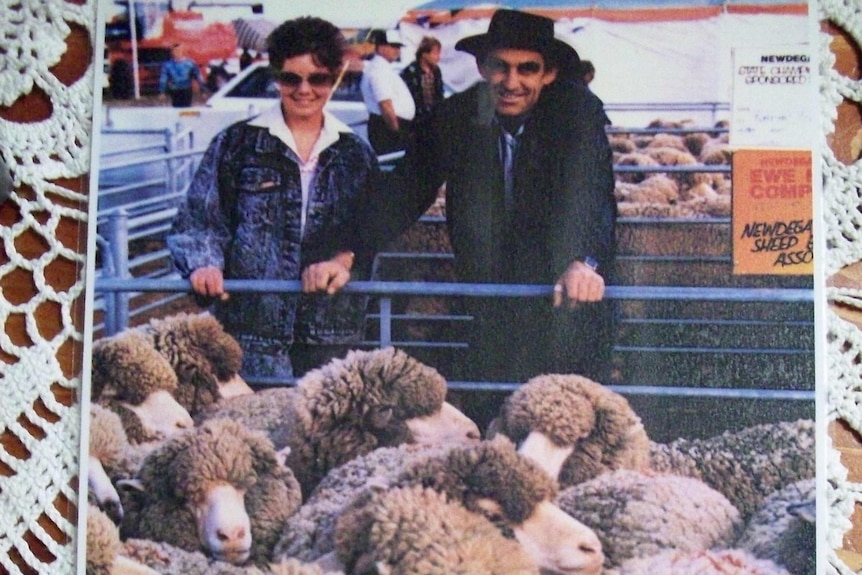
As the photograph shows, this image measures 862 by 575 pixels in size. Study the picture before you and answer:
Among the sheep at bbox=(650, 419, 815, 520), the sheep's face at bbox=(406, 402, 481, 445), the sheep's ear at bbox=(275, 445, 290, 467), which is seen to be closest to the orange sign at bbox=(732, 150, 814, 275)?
the sheep at bbox=(650, 419, 815, 520)

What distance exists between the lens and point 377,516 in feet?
1.92

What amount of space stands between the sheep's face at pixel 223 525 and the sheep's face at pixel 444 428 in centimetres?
13

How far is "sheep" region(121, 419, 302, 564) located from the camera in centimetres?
59

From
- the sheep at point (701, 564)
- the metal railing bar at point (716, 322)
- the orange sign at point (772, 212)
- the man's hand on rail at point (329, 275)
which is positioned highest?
the orange sign at point (772, 212)

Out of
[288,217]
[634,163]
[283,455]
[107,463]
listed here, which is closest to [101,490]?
[107,463]

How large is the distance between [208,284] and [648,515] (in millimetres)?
340

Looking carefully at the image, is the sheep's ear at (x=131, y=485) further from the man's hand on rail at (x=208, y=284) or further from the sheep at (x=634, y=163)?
the sheep at (x=634, y=163)

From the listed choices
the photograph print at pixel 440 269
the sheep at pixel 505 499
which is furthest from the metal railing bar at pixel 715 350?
the sheep at pixel 505 499

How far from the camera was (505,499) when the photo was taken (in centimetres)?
59

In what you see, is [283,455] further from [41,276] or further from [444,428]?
[41,276]

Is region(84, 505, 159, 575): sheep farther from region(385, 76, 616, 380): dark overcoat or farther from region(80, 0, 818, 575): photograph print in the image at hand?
region(385, 76, 616, 380): dark overcoat

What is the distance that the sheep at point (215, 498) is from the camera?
1.95 feet

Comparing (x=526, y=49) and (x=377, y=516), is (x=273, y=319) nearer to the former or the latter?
(x=377, y=516)

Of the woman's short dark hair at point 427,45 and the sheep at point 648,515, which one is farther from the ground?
the woman's short dark hair at point 427,45
